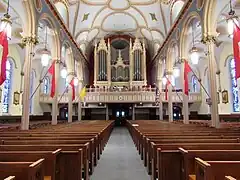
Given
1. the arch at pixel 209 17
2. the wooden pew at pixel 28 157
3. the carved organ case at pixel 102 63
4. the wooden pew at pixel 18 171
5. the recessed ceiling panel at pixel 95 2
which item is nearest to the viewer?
the wooden pew at pixel 18 171

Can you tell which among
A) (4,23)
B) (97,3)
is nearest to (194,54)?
(4,23)

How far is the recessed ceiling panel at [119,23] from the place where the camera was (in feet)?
70.9

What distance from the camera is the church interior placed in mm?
3330

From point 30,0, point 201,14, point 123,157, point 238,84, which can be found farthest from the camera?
point 238,84

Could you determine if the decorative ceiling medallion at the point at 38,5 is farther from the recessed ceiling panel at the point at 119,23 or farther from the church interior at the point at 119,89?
the recessed ceiling panel at the point at 119,23

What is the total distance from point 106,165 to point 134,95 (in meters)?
14.5

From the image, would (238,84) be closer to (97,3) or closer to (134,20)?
(134,20)

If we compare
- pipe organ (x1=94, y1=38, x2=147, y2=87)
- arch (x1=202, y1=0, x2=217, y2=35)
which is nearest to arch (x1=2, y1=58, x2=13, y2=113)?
pipe organ (x1=94, y1=38, x2=147, y2=87)

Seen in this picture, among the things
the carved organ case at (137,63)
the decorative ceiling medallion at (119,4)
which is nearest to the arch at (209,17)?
the decorative ceiling medallion at (119,4)

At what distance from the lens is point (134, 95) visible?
19.8 metres

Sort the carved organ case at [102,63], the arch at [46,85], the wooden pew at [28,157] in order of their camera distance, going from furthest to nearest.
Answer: the carved organ case at [102,63] < the arch at [46,85] < the wooden pew at [28,157]

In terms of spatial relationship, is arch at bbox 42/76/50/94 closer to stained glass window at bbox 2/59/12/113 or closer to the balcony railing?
stained glass window at bbox 2/59/12/113

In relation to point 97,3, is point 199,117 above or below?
below

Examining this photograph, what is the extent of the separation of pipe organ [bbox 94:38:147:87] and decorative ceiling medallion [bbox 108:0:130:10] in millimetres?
4982
